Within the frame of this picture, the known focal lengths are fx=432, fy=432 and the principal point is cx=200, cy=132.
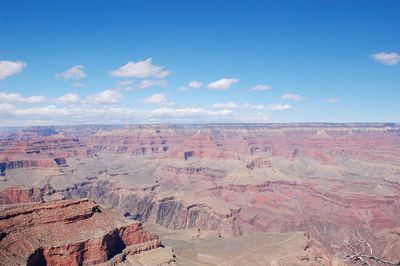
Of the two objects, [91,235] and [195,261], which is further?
[195,261]

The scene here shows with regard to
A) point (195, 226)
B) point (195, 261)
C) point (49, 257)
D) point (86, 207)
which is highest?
point (86, 207)

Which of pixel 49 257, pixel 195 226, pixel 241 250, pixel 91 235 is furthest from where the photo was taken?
pixel 195 226

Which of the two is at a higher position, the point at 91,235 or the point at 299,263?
the point at 91,235

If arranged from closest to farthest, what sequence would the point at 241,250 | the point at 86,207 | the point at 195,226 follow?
the point at 86,207 → the point at 241,250 → the point at 195,226

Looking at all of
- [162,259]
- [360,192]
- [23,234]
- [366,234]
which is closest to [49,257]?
[23,234]

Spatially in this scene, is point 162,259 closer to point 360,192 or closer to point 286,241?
point 286,241

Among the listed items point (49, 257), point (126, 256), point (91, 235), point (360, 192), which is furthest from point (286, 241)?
point (360, 192)
